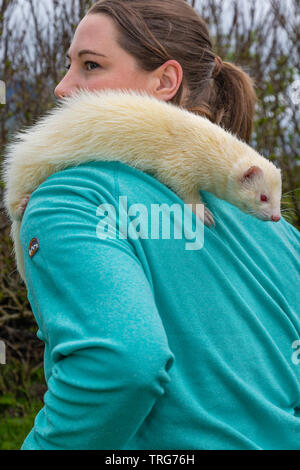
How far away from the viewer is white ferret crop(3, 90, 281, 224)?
1.68 meters

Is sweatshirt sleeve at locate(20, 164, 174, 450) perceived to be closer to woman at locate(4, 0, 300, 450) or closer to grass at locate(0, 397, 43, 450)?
woman at locate(4, 0, 300, 450)

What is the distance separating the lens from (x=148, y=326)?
1.07 meters

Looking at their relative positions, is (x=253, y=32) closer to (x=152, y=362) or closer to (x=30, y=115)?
(x=30, y=115)

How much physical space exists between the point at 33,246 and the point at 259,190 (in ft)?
3.53

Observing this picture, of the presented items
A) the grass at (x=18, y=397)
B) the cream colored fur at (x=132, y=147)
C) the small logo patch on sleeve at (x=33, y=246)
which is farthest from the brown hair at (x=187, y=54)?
the grass at (x=18, y=397)

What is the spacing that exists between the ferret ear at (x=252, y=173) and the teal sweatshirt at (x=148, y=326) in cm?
39

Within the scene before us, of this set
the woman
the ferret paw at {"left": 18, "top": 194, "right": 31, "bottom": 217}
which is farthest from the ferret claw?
the woman

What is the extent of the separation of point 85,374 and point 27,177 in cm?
94

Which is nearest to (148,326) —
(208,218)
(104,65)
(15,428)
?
(208,218)

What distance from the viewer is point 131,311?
1072mm

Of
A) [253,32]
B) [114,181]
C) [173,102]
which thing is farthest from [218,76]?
[253,32]

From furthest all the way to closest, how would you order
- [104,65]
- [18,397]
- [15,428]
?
[18,397] → [15,428] → [104,65]

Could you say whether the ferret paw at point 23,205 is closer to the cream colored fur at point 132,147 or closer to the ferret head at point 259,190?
the cream colored fur at point 132,147

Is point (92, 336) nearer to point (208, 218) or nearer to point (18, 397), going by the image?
point (208, 218)
